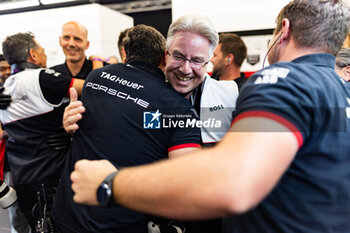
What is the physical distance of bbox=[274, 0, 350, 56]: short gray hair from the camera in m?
0.76

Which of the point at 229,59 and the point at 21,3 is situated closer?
the point at 229,59

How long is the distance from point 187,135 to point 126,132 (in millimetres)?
259

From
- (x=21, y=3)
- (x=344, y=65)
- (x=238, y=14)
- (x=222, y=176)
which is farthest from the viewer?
(x=21, y=3)

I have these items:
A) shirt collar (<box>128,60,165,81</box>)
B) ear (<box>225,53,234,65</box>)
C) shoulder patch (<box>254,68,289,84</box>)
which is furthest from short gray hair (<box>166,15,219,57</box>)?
ear (<box>225,53,234,65</box>)

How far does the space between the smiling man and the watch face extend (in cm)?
198

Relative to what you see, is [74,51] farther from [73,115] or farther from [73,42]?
[73,115]

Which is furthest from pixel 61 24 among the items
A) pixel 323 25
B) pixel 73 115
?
pixel 323 25

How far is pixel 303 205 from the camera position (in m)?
0.59

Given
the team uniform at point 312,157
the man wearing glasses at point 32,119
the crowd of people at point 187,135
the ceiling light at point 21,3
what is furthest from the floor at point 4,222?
the ceiling light at point 21,3

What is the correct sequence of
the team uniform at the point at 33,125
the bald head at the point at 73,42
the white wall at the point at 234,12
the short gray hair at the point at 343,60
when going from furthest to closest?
the white wall at the point at 234,12, the bald head at the point at 73,42, the short gray hair at the point at 343,60, the team uniform at the point at 33,125

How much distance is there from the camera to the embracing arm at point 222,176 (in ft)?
1.25

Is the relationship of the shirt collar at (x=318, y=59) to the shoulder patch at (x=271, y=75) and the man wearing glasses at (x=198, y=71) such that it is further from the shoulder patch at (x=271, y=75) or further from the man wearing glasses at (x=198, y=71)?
the man wearing glasses at (x=198, y=71)

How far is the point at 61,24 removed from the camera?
12.1 feet

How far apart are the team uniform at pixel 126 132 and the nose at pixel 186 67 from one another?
6.8 inches
